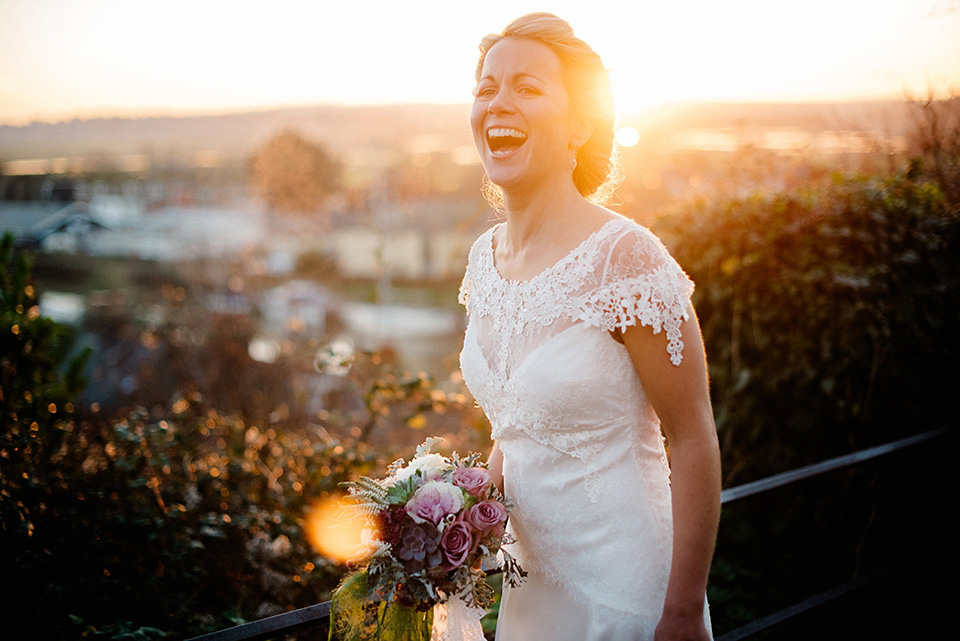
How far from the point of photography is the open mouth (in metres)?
1.52

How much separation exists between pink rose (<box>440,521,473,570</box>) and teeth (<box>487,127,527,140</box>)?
93 cm

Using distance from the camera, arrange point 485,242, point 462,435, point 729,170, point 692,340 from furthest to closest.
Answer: point 729,170 → point 462,435 → point 485,242 → point 692,340

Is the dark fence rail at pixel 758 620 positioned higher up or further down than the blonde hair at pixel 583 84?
further down

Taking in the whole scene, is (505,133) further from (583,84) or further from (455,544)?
(455,544)

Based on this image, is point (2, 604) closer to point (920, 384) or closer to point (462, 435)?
point (462, 435)

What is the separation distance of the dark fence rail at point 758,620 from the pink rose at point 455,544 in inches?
13.7

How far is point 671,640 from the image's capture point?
1350mm

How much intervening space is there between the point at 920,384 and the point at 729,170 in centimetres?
244

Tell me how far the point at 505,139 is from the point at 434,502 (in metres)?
0.89

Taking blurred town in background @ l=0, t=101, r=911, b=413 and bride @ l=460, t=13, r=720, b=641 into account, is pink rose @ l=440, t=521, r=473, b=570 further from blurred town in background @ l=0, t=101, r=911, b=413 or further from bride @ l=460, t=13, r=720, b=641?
blurred town in background @ l=0, t=101, r=911, b=413

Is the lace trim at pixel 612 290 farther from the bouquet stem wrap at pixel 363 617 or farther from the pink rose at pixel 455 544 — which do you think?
the bouquet stem wrap at pixel 363 617

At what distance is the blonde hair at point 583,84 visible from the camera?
154 centimetres

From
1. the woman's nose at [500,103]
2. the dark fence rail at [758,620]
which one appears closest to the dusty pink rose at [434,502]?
the dark fence rail at [758,620]

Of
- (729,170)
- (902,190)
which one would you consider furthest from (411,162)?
(902,190)
